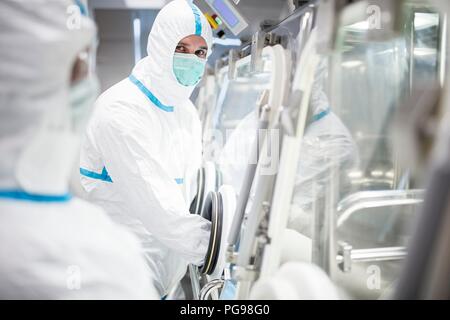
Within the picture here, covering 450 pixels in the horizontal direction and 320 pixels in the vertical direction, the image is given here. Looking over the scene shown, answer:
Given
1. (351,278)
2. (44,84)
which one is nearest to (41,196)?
(44,84)

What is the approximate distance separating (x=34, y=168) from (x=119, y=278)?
275 mm

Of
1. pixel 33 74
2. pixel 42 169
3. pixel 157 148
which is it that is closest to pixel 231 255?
pixel 157 148

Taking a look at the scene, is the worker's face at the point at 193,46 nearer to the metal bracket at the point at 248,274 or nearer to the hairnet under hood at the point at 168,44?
the hairnet under hood at the point at 168,44

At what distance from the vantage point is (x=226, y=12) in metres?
1.78

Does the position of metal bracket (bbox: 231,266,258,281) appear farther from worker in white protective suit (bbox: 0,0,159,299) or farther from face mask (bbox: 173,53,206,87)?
face mask (bbox: 173,53,206,87)

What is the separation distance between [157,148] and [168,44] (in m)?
0.43

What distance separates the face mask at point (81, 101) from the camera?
828 millimetres

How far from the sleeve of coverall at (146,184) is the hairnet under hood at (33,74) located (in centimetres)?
69

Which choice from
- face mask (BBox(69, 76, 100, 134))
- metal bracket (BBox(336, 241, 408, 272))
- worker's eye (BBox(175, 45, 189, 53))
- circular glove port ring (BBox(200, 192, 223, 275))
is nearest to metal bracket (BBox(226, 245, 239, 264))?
circular glove port ring (BBox(200, 192, 223, 275))

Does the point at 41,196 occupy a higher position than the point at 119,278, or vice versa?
the point at 41,196

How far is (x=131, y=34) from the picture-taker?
2180mm

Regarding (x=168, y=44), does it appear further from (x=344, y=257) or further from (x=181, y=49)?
(x=344, y=257)

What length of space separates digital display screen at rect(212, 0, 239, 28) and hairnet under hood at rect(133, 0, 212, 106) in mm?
125

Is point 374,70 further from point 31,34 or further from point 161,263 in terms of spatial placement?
point 161,263
